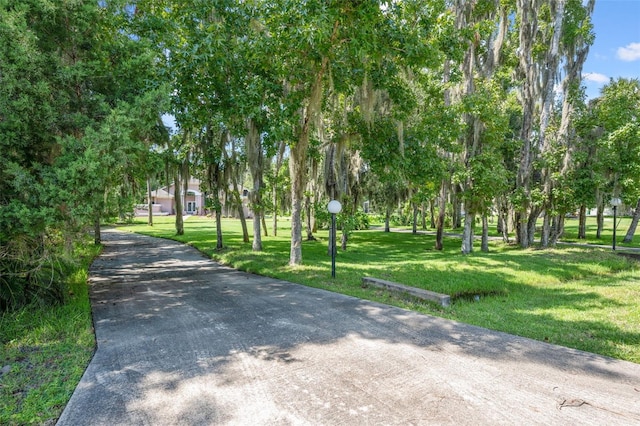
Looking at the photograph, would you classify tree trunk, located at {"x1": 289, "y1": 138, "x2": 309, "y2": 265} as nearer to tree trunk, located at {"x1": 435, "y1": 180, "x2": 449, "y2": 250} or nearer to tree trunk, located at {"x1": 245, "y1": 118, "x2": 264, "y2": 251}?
tree trunk, located at {"x1": 245, "y1": 118, "x2": 264, "y2": 251}

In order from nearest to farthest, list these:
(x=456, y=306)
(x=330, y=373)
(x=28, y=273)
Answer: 1. (x=330, y=373)
2. (x=28, y=273)
3. (x=456, y=306)

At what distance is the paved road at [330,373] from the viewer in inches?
97.1

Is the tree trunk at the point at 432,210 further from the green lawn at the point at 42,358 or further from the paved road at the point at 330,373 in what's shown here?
the green lawn at the point at 42,358

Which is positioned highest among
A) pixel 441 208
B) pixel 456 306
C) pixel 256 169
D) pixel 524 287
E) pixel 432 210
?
pixel 256 169

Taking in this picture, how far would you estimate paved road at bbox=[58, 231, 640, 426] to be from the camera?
247 centimetres

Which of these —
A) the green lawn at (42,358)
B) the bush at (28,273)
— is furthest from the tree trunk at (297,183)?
the bush at (28,273)

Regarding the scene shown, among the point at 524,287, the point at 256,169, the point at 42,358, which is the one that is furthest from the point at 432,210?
the point at 42,358

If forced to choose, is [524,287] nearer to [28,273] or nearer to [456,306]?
[456,306]

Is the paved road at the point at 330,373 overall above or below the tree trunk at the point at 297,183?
below

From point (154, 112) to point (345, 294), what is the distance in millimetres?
4199

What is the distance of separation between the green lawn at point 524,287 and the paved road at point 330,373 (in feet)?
2.41

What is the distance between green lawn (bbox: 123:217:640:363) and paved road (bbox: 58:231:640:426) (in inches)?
28.9

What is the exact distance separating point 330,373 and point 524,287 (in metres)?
6.12

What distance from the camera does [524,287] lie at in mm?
7387
